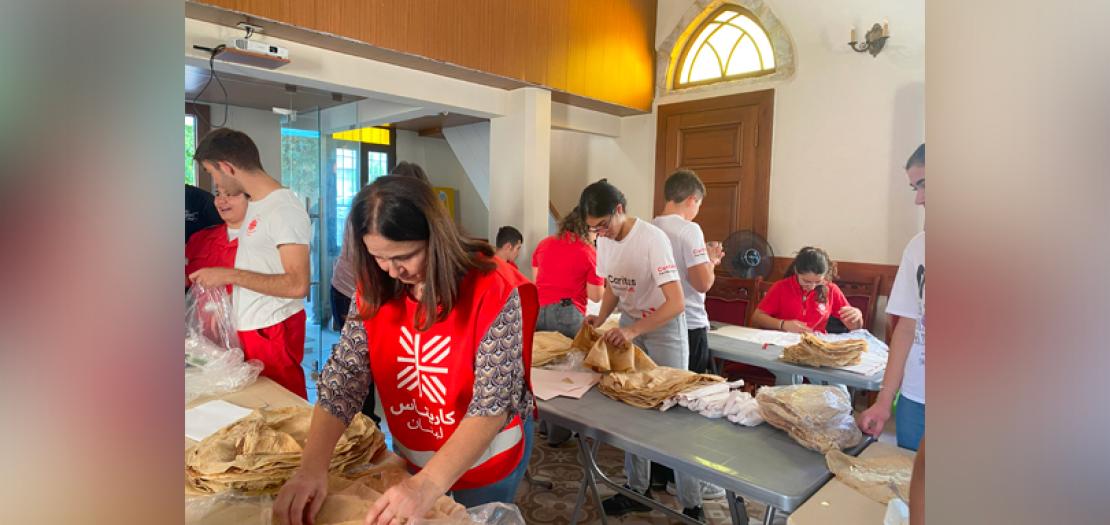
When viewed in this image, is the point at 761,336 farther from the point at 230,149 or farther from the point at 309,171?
the point at 309,171

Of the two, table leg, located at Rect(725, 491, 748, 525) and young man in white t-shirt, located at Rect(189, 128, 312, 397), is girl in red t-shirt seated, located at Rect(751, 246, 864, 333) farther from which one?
young man in white t-shirt, located at Rect(189, 128, 312, 397)

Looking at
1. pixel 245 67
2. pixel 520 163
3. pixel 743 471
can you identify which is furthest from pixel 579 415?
pixel 520 163

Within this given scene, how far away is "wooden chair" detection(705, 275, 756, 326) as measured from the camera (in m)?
4.84

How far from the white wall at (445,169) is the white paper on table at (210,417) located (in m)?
6.27

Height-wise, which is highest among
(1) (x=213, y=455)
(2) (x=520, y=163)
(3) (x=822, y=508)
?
(2) (x=520, y=163)

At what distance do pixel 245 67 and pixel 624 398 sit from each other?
2.52 m

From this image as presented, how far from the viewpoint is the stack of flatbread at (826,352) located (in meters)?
2.81

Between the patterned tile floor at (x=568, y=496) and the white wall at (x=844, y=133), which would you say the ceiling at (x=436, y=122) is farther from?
the patterned tile floor at (x=568, y=496)

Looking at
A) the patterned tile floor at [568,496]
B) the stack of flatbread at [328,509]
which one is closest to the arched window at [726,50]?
the patterned tile floor at [568,496]

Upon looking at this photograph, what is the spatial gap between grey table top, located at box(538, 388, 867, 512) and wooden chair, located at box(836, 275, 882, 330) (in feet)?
9.72

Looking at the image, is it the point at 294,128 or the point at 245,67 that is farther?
the point at 294,128
